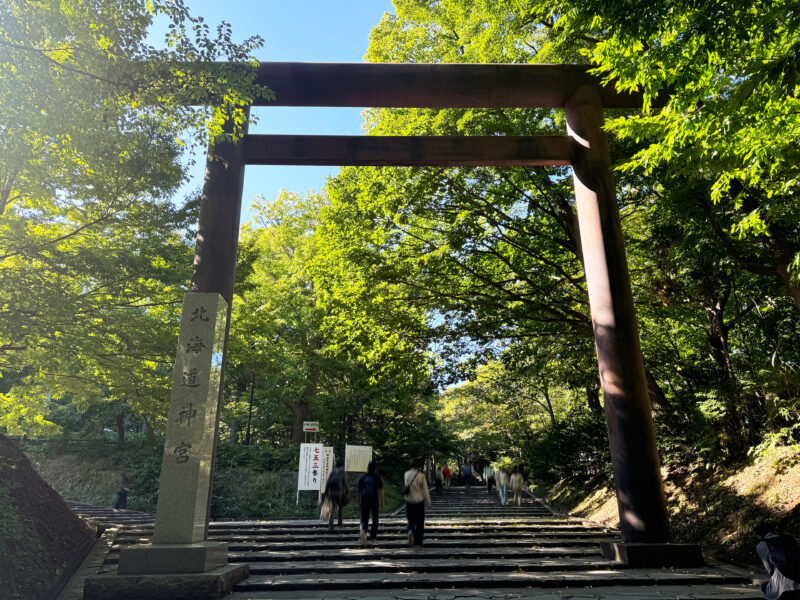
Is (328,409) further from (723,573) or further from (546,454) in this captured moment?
(723,573)

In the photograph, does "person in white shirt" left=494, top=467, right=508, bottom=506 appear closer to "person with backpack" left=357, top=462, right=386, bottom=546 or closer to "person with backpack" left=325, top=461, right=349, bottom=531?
"person with backpack" left=325, top=461, right=349, bottom=531

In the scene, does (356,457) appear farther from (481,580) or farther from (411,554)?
(481,580)

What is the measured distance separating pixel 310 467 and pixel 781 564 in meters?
12.1

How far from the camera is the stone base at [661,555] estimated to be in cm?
621

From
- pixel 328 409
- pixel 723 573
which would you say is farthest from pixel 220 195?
pixel 328 409

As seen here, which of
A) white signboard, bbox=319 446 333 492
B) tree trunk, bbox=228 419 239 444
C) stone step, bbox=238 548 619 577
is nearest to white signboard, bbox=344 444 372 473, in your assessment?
white signboard, bbox=319 446 333 492

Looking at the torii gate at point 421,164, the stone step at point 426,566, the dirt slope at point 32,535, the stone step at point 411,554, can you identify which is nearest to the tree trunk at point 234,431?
the dirt slope at point 32,535

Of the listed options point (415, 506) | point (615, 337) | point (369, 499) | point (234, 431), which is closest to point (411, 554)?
point (415, 506)

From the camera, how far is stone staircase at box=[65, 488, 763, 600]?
512 cm

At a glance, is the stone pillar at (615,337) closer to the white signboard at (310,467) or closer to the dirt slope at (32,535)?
the dirt slope at (32,535)

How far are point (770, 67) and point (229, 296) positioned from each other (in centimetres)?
709

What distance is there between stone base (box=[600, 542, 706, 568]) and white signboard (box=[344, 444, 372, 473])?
32.7ft

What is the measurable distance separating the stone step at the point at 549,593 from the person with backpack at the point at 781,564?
0.71 meters

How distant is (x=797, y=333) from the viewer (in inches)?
367
